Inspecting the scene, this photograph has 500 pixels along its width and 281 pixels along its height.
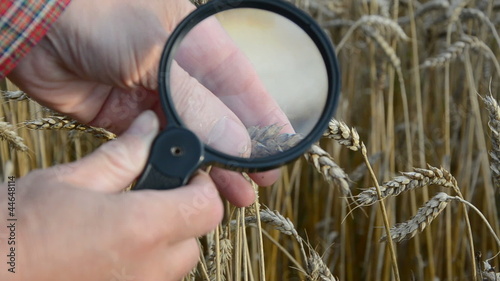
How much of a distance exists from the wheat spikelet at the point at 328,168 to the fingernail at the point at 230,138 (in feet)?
0.35

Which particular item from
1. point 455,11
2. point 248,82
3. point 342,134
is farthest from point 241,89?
point 455,11

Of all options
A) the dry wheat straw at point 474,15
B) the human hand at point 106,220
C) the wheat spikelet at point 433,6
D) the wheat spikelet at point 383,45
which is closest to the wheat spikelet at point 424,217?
the human hand at point 106,220

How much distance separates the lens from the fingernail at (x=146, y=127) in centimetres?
79

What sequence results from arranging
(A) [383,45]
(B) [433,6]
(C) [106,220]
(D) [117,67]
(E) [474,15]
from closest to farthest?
1. (C) [106,220]
2. (D) [117,67]
3. (A) [383,45]
4. (E) [474,15]
5. (B) [433,6]

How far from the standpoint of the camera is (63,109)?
1166mm

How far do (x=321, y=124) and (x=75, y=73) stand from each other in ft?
1.63

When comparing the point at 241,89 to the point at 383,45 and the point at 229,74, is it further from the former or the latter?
the point at 383,45

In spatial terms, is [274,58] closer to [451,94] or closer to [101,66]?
[101,66]

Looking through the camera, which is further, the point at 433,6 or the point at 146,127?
the point at 433,6

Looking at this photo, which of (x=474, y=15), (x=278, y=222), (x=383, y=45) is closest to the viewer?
(x=278, y=222)

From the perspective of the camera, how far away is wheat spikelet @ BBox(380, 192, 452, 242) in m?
1.08

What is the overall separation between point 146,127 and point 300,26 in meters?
0.27

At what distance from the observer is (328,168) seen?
0.99 metres

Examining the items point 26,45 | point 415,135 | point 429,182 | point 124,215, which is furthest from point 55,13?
point 415,135
